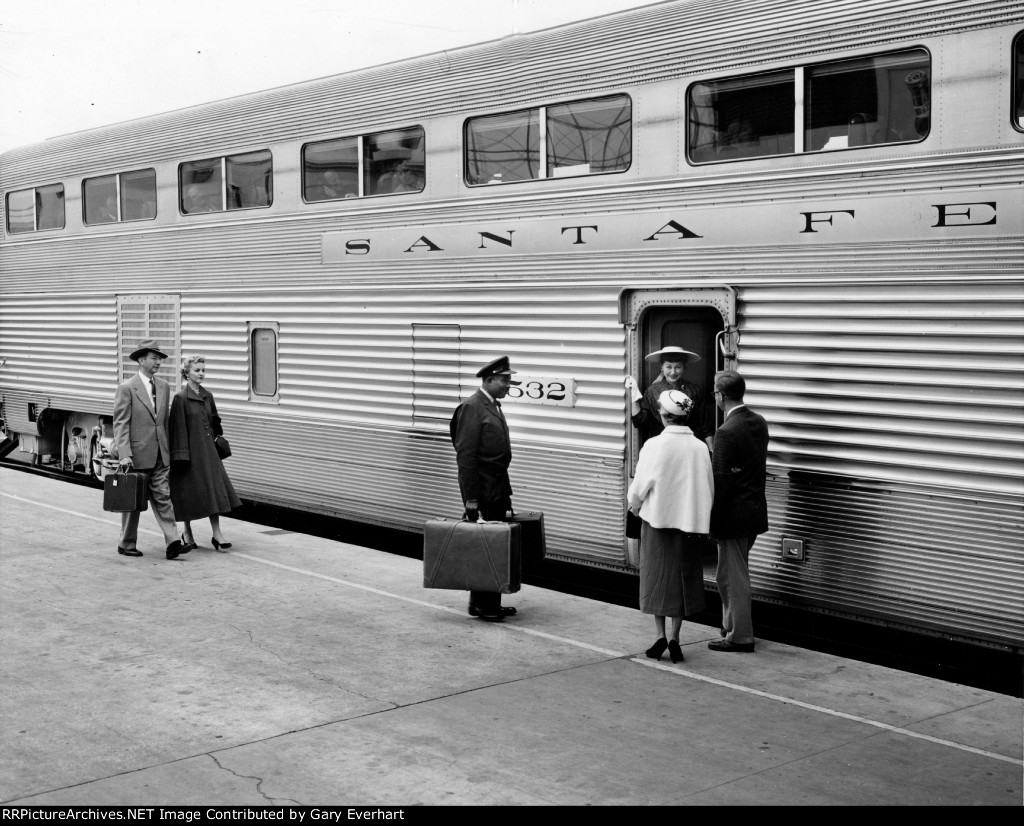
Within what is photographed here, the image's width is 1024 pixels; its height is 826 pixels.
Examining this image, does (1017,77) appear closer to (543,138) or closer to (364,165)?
(543,138)

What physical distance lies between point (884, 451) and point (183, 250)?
814cm

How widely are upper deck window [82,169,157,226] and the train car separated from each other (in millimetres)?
113

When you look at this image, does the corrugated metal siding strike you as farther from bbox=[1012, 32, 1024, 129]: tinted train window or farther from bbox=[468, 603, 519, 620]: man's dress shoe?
bbox=[1012, 32, 1024, 129]: tinted train window

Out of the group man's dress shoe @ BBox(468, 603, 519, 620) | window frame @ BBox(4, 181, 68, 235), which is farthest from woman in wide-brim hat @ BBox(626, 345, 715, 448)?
window frame @ BBox(4, 181, 68, 235)

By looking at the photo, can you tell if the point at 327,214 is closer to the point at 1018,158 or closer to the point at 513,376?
the point at 513,376

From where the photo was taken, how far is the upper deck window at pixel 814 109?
6.80 meters

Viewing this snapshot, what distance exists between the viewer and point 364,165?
1033cm

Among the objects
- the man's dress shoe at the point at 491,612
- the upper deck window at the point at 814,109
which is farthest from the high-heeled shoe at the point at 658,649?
the upper deck window at the point at 814,109

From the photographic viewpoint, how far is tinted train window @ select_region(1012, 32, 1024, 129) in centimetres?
638

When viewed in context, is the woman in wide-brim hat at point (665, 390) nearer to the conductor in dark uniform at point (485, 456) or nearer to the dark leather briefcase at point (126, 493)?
the conductor in dark uniform at point (485, 456)

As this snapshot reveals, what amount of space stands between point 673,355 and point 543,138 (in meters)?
1.92

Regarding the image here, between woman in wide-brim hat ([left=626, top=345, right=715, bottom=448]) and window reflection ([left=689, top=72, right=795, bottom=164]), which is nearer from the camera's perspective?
window reflection ([left=689, top=72, right=795, bottom=164])

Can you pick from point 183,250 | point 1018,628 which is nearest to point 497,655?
point 1018,628

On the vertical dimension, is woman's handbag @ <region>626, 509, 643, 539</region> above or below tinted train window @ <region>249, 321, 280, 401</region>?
below
